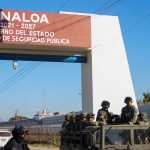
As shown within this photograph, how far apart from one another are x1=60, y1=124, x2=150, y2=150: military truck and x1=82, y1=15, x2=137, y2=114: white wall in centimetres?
1272

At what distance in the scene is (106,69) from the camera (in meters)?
23.3

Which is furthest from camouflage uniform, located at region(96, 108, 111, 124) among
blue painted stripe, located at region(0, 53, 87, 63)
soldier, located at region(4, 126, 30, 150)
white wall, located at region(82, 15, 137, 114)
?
blue painted stripe, located at region(0, 53, 87, 63)

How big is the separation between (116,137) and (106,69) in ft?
45.2

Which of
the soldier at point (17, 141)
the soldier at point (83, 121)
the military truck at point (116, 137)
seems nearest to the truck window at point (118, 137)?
the military truck at point (116, 137)

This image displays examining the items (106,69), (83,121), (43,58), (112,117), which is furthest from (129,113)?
(43,58)

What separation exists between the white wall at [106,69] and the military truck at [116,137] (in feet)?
41.7

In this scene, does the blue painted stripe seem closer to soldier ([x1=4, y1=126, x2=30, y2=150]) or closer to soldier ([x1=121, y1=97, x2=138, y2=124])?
soldier ([x1=121, y1=97, x2=138, y2=124])

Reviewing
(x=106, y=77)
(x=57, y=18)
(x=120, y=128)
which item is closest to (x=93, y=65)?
(x=106, y=77)

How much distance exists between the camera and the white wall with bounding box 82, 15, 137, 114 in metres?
23.0

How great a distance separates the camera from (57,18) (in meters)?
22.5

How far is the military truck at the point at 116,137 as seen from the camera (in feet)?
30.7

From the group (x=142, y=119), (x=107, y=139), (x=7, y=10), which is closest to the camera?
(x=107, y=139)

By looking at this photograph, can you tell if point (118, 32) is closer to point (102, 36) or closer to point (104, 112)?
point (102, 36)

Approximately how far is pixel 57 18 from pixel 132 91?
491 centimetres
